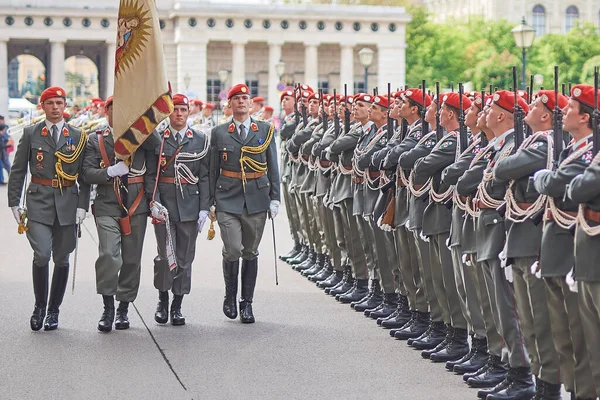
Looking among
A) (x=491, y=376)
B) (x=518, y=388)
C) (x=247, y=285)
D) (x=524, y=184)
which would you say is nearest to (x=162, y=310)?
(x=247, y=285)

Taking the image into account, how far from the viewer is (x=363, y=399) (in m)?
7.91

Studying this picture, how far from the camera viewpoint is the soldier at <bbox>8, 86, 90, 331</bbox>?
10469mm

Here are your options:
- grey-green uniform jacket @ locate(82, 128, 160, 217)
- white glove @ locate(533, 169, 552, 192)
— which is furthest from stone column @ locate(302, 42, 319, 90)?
white glove @ locate(533, 169, 552, 192)

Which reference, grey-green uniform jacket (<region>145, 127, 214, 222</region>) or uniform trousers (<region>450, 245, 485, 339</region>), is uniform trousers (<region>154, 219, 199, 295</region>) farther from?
uniform trousers (<region>450, 245, 485, 339</region>)

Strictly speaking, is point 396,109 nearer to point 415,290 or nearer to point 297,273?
point 415,290

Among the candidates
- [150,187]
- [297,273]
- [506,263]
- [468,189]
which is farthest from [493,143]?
[297,273]

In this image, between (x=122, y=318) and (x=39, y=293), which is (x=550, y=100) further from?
(x=39, y=293)

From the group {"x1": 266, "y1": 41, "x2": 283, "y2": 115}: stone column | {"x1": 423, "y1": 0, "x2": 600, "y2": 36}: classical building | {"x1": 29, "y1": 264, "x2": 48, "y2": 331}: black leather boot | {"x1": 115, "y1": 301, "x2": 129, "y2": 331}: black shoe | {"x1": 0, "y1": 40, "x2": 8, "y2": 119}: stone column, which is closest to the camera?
{"x1": 29, "y1": 264, "x2": 48, "y2": 331}: black leather boot

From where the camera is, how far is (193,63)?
91.4m

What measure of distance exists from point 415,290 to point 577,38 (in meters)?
62.6

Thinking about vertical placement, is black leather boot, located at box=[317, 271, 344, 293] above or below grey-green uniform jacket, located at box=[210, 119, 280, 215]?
below

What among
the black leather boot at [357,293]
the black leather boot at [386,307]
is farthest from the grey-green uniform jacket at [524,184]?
the black leather boot at [357,293]

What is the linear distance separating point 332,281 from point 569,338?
20.7 ft

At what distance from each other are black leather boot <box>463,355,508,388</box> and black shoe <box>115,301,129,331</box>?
11.4 ft
